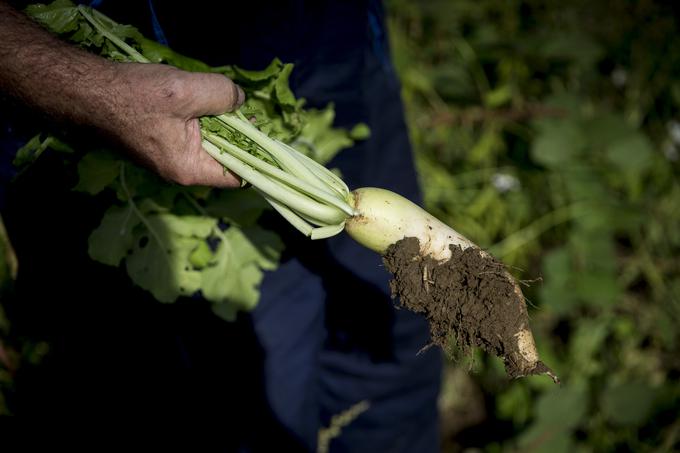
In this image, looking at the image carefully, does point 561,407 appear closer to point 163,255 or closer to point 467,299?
point 467,299

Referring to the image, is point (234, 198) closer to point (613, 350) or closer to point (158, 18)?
point (158, 18)

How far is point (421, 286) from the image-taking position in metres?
1.38

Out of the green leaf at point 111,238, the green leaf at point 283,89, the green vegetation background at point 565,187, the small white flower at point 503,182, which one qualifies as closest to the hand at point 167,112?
the green leaf at point 283,89

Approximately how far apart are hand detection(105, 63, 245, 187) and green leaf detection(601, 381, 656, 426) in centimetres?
227

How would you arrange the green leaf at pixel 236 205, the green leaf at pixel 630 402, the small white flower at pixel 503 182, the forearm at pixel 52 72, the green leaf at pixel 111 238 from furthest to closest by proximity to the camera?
the small white flower at pixel 503 182 < the green leaf at pixel 630 402 < the green leaf at pixel 236 205 < the green leaf at pixel 111 238 < the forearm at pixel 52 72

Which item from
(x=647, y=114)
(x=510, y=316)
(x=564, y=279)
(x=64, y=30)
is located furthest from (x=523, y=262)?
(x=64, y=30)

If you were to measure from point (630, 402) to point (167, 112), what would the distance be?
8.11 feet

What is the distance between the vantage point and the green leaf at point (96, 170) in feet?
4.63

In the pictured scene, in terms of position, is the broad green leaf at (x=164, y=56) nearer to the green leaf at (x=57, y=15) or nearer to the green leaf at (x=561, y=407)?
the green leaf at (x=57, y=15)

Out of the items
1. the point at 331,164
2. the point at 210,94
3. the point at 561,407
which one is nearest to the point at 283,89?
the point at 210,94

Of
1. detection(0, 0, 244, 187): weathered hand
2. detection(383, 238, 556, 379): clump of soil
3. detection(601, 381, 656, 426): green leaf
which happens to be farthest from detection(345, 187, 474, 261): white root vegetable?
detection(601, 381, 656, 426): green leaf

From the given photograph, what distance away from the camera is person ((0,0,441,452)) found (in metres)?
1.17

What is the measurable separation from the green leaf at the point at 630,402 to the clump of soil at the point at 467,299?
1.54 m

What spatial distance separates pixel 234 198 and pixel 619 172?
8.19 feet
